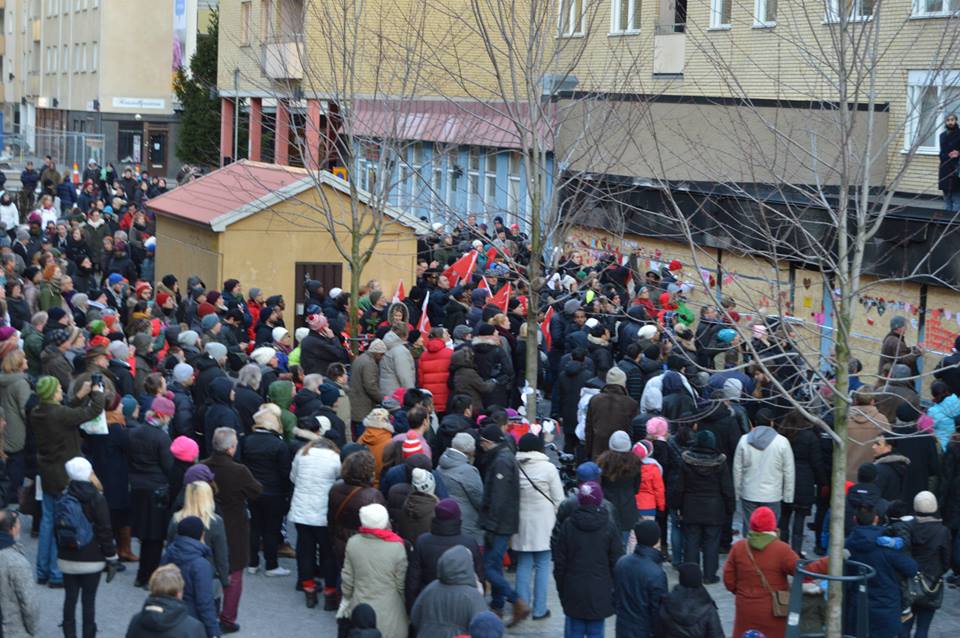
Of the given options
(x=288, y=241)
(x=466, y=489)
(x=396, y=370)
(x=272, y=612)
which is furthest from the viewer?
(x=288, y=241)

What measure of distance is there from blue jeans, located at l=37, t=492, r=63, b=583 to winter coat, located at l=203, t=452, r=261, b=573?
1861 mm

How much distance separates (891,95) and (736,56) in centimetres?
537

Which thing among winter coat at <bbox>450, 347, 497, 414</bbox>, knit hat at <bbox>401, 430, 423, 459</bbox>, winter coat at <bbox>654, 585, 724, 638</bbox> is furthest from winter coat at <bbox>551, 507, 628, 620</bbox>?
winter coat at <bbox>450, 347, 497, 414</bbox>

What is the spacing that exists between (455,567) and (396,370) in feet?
22.2

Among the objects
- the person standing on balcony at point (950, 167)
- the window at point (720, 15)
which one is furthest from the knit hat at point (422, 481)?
the window at point (720, 15)

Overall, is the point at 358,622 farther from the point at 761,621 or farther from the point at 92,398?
the point at 92,398

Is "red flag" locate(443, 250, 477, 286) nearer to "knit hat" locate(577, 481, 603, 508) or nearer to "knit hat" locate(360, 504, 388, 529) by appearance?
"knit hat" locate(577, 481, 603, 508)

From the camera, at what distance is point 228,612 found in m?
11.5

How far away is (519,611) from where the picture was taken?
470 inches

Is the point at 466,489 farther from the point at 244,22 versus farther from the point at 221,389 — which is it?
the point at 244,22

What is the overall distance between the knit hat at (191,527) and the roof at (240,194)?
458 inches

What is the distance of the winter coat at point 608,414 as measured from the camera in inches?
575

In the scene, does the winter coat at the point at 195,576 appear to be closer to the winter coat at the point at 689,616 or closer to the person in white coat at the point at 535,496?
the person in white coat at the point at 535,496

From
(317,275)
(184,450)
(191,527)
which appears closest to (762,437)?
(184,450)
